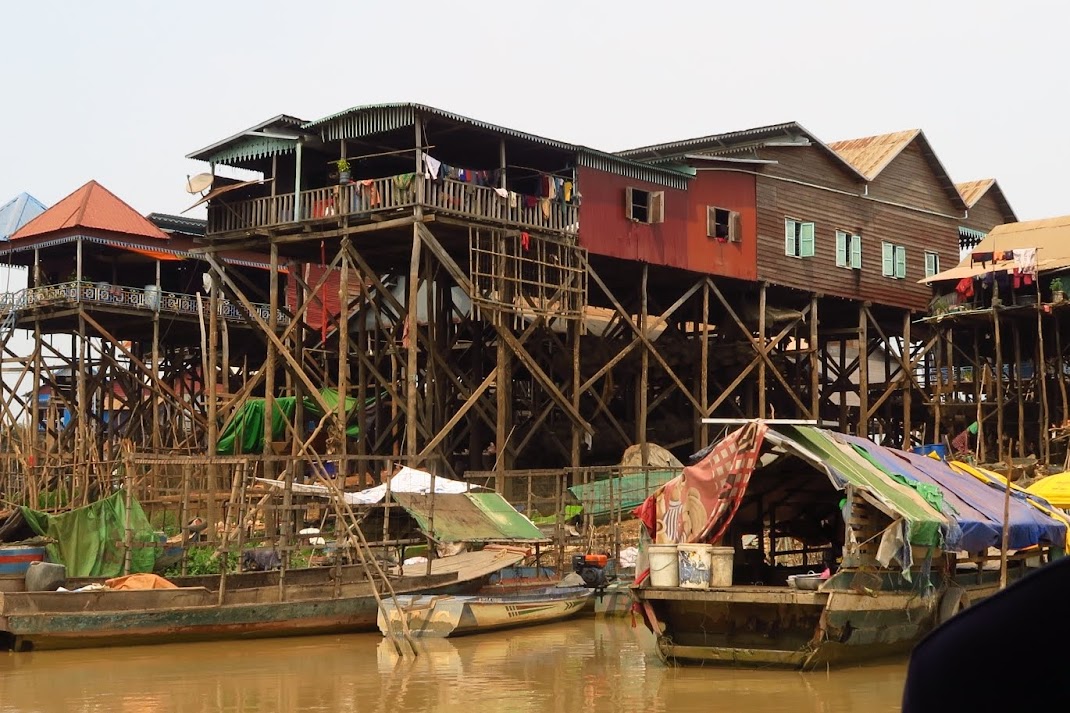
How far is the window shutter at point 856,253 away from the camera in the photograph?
3425cm

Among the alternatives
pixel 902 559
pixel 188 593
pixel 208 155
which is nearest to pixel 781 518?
pixel 902 559

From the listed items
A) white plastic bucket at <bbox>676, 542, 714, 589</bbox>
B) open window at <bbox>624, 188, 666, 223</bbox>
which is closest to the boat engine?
white plastic bucket at <bbox>676, 542, 714, 589</bbox>

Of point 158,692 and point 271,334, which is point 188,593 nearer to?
point 158,692

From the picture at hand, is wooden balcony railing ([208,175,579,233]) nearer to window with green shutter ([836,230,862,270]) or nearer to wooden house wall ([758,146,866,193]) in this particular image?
wooden house wall ([758,146,866,193])

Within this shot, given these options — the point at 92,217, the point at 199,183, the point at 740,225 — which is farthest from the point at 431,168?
the point at 92,217

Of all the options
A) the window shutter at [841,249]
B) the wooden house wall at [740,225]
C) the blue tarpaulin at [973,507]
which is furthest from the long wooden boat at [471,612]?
the window shutter at [841,249]

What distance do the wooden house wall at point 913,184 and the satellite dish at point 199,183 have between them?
16.8m

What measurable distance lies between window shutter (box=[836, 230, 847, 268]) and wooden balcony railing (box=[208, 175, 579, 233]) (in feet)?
30.6

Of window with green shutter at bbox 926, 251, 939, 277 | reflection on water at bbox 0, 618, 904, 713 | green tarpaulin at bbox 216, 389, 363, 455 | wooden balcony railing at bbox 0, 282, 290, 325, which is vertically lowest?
reflection on water at bbox 0, 618, 904, 713

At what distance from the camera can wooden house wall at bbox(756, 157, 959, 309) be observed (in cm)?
3216

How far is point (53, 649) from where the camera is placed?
16.6 meters

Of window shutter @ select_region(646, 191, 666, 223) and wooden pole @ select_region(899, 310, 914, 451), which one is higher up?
window shutter @ select_region(646, 191, 666, 223)

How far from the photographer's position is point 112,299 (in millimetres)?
33156

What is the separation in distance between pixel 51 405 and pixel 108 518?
1827 centimetres
